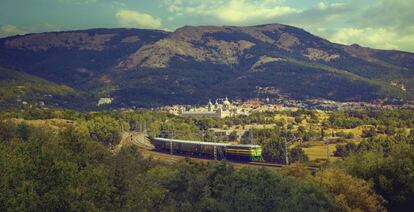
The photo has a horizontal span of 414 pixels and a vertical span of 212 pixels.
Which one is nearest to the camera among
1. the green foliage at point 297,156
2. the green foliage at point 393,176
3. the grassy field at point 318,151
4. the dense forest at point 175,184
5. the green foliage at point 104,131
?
the dense forest at point 175,184

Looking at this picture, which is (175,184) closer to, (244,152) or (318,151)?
(244,152)

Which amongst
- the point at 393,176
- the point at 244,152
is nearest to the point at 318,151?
the point at 244,152

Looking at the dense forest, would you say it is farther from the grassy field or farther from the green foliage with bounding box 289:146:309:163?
the grassy field

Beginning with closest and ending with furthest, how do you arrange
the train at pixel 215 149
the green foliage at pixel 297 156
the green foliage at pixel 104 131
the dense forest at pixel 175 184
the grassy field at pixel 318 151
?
the dense forest at pixel 175 184, the train at pixel 215 149, the green foliage at pixel 297 156, the grassy field at pixel 318 151, the green foliage at pixel 104 131

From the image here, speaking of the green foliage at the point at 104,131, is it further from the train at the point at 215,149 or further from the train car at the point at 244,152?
the train car at the point at 244,152

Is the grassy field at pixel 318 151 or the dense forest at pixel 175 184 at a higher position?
the dense forest at pixel 175 184

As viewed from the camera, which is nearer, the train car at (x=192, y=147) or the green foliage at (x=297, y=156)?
the train car at (x=192, y=147)

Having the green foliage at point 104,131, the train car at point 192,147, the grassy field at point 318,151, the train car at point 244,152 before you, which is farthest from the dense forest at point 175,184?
the green foliage at point 104,131

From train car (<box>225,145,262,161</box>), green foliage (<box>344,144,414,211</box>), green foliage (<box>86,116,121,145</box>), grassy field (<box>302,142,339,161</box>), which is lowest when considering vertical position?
grassy field (<box>302,142,339,161</box>)

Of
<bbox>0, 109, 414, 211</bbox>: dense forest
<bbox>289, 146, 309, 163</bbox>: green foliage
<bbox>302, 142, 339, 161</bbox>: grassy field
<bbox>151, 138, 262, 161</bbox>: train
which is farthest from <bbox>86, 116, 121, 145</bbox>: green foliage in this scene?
<bbox>0, 109, 414, 211</bbox>: dense forest
